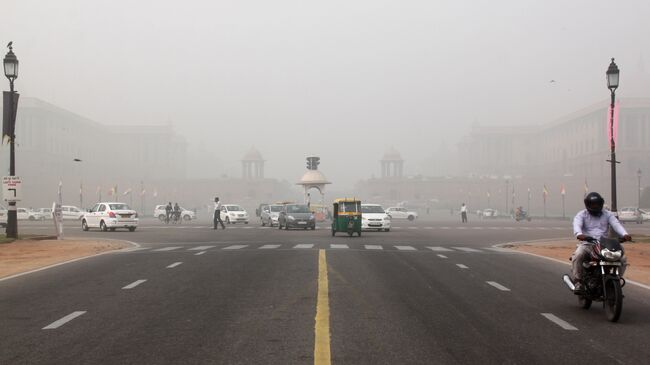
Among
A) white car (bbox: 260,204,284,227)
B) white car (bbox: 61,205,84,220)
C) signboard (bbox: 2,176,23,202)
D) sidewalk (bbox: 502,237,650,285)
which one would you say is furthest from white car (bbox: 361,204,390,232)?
white car (bbox: 61,205,84,220)

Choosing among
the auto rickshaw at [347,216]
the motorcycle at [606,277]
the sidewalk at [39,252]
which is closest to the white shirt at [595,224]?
the motorcycle at [606,277]

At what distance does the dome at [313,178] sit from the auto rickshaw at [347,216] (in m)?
38.3

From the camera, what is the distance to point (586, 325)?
895cm

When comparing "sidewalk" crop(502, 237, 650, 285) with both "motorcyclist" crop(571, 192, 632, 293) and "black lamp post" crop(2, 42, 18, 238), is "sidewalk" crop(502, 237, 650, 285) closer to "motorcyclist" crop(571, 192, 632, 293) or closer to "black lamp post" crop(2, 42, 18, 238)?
"motorcyclist" crop(571, 192, 632, 293)

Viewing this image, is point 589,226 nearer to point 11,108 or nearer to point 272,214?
point 11,108

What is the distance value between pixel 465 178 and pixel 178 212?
3981 inches

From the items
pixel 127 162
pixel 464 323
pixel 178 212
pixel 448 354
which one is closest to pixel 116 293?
pixel 464 323

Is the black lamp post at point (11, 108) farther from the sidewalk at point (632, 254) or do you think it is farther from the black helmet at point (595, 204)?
the black helmet at point (595, 204)

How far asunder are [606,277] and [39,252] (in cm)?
1791

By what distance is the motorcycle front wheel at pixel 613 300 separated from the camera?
9016 mm

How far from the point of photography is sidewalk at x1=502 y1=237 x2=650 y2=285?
52.4ft

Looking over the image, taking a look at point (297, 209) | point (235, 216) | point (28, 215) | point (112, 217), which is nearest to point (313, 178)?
point (235, 216)

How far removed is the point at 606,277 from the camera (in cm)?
932

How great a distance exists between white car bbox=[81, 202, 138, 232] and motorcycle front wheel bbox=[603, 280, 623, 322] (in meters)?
33.5
